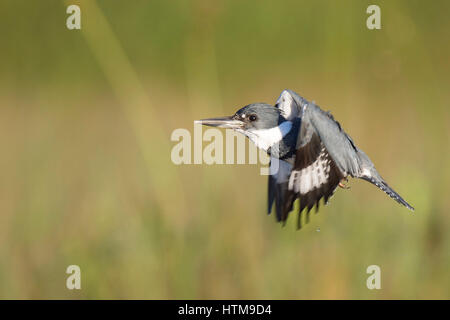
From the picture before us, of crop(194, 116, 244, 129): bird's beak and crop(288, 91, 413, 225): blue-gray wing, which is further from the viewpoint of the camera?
crop(194, 116, 244, 129): bird's beak

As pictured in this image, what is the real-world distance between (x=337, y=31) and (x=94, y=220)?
120 cm

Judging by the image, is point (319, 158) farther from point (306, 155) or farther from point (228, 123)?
point (228, 123)

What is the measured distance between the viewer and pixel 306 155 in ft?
5.33

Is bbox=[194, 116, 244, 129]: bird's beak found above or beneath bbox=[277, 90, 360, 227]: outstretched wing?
above

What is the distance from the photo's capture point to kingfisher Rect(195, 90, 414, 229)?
1.62 metres

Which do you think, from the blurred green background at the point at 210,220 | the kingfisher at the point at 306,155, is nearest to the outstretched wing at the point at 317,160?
the kingfisher at the point at 306,155

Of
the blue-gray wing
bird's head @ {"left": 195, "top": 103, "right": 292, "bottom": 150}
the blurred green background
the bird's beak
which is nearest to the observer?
the blue-gray wing

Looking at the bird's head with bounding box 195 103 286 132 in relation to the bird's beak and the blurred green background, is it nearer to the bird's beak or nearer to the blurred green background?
the bird's beak

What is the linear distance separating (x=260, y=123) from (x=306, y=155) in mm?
363

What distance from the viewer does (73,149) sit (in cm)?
406

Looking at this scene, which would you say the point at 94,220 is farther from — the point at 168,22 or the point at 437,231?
the point at 168,22

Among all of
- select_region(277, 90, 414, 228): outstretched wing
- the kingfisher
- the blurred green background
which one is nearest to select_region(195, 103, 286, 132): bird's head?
the kingfisher

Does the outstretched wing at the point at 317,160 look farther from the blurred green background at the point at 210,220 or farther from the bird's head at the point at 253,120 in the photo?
the blurred green background at the point at 210,220
